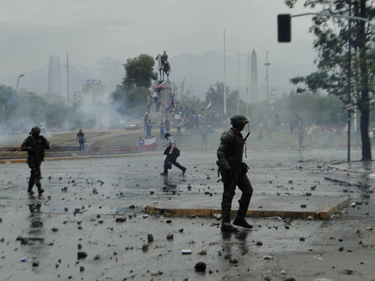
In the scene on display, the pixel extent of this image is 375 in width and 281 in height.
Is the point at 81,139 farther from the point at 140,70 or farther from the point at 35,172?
the point at 140,70

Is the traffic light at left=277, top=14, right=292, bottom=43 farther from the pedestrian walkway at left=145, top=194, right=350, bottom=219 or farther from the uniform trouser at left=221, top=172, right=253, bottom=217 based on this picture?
the uniform trouser at left=221, top=172, right=253, bottom=217

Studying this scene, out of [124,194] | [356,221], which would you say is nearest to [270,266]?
[356,221]

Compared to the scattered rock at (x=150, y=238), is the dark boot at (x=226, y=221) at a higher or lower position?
higher

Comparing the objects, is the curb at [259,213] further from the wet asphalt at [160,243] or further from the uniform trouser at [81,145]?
the uniform trouser at [81,145]

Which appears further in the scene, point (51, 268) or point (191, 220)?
point (191, 220)

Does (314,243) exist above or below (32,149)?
below

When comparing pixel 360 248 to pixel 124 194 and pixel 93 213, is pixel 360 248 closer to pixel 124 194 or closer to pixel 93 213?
pixel 93 213

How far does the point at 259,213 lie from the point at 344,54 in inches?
641

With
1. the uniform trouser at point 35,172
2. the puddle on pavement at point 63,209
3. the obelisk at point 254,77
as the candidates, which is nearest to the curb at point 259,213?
the puddle on pavement at point 63,209

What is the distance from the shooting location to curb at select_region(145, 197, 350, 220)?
8.61 meters

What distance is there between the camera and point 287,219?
8.65 meters

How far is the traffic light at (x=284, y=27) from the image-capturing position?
1658 cm

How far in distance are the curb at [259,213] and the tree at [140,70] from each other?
84577 millimetres

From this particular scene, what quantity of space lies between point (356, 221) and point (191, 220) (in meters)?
2.95
